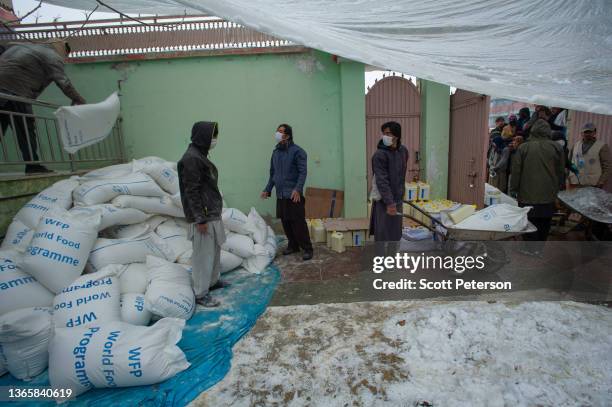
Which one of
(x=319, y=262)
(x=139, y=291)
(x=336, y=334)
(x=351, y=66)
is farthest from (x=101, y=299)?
(x=351, y=66)

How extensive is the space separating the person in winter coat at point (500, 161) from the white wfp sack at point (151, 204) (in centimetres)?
564

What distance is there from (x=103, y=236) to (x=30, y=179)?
0.99 meters

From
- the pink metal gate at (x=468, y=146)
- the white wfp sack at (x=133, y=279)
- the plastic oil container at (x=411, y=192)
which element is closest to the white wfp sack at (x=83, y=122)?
the white wfp sack at (x=133, y=279)

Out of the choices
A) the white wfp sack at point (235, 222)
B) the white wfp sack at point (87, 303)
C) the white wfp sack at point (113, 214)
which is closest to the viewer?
the white wfp sack at point (87, 303)

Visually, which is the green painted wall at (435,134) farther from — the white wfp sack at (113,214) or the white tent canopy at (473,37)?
the white wfp sack at (113,214)

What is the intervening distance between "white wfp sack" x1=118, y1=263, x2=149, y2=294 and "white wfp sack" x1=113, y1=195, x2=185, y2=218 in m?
0.76

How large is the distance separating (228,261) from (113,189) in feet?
4.96

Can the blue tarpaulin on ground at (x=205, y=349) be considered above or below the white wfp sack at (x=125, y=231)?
below

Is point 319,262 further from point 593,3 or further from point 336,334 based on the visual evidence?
point 593,3

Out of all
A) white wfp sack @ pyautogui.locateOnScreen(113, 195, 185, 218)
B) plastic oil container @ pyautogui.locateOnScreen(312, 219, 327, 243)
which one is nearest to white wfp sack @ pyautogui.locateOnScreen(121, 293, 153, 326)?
white wfp sack @ pyautogui.locateOnScreen(113, 195, 185, 218)

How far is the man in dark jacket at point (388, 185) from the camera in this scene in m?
3.48

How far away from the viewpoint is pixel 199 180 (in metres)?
2.92

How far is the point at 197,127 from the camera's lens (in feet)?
9.73

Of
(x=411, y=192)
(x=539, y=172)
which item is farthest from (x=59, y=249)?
(x=539, y=172)
